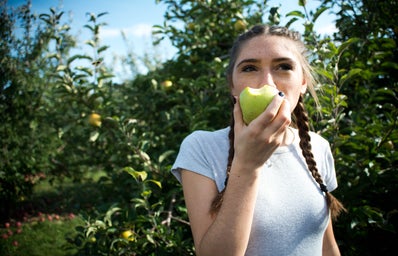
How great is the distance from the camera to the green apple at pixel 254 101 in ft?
2.69

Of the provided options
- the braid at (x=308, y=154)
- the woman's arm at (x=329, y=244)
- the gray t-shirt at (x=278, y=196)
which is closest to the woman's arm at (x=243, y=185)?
the gray t-shirt at (x=278, y=196)

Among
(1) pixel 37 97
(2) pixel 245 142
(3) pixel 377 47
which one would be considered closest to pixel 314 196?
(2) pixel 245 142

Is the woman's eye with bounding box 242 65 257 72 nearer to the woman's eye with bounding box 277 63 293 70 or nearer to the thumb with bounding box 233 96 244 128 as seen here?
the woman's eye with bounding box 277 63 293 70

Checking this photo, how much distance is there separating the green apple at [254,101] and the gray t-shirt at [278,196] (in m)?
0.19

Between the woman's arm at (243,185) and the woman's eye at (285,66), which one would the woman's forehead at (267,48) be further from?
the woman's arm at (243,185)

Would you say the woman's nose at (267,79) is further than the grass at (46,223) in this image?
No

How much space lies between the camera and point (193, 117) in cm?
191

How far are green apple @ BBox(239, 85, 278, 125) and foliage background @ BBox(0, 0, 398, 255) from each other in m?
0.70

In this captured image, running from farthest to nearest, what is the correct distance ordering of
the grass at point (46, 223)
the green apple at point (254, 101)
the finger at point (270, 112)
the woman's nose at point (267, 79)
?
the grass at point (46, 223) → the woman's nose at point (267, 79) → the green apple at point (254, 101) → the finger at point (270, 112)

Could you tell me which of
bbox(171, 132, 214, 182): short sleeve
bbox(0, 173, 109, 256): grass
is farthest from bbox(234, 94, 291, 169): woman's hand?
bbox(0, 173, 109, 256): grass

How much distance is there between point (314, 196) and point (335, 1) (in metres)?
1.92

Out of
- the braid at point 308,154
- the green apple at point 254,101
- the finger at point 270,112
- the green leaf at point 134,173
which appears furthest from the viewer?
the green leaf at point 134,173

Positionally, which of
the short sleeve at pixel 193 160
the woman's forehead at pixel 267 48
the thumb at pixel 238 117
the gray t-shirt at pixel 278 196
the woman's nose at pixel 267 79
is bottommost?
the gray t-shirt at pixel 278 196

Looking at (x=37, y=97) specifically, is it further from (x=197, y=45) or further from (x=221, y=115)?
(x=221, y=115)
